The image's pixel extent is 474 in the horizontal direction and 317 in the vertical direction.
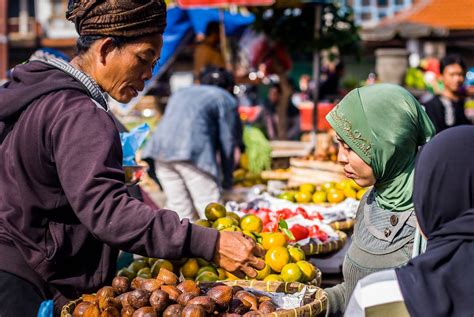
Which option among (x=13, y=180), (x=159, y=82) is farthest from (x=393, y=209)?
(x=159, y=82)

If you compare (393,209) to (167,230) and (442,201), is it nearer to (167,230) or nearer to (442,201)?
(442,201)

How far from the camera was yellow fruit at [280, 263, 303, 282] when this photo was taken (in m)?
3.05

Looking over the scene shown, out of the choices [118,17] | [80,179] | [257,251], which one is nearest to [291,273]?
[257,251]

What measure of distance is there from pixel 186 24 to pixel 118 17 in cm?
779

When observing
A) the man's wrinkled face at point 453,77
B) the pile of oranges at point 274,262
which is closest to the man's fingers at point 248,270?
the pile of oranges at point 274,262

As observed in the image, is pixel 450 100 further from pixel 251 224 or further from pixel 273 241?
pixel 273 241

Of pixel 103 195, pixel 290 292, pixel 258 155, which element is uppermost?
pixel 103 195

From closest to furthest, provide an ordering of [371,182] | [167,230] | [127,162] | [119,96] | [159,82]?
[167,230]
[119,96]
[371,182]
[127,162]
[159,82]

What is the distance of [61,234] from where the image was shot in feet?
7.82

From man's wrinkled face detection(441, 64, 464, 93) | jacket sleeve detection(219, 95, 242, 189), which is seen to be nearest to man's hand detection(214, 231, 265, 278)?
jacket sleeve detection(219, 95, 242, 189)

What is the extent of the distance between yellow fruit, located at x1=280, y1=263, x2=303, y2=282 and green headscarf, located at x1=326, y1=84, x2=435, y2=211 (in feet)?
1.86

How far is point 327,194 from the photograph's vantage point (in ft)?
16.2

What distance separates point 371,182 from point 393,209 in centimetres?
14

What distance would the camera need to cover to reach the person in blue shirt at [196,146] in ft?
20.4
